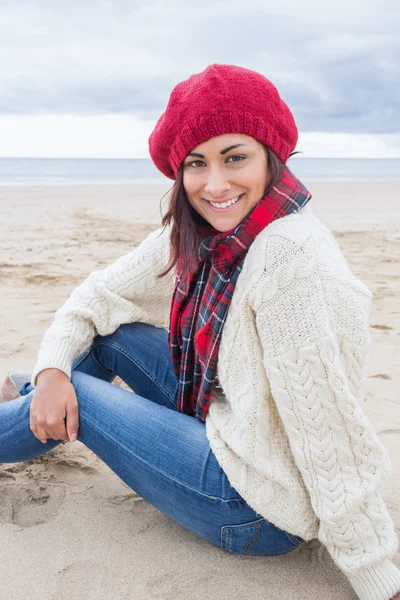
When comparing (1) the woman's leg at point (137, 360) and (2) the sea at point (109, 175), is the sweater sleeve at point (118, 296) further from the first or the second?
(2) the sea at point (109, 175)

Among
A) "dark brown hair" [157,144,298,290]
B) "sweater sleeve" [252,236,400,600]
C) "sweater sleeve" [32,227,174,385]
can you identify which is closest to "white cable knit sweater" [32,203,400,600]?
"sweater sleeve" [252,236,400,600]

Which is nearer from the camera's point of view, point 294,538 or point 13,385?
point 294,538

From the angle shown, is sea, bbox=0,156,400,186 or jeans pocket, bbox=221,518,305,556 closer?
jeans pocket, bbox=221,518,305,556

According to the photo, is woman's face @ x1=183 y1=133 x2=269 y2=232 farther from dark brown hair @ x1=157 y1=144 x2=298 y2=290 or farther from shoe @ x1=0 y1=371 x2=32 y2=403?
shoe @ x1=0 y1=371 x2=32 y2=403

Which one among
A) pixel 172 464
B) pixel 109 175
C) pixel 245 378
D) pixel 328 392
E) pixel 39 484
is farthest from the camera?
pixel 109 175

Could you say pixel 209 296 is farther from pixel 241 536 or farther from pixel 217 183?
pixel 241 536

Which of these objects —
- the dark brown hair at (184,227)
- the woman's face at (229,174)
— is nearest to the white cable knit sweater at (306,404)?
the woman's face at (229,174)

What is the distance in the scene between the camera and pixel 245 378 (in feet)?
5.28

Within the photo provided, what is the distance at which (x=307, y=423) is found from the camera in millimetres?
1494

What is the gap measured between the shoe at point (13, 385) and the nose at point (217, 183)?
3.15ft

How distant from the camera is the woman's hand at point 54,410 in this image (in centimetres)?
186

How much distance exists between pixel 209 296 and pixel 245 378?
0.25 meters

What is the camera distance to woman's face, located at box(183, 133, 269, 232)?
1.68m

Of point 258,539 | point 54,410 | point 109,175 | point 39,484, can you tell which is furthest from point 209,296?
point 109,175
